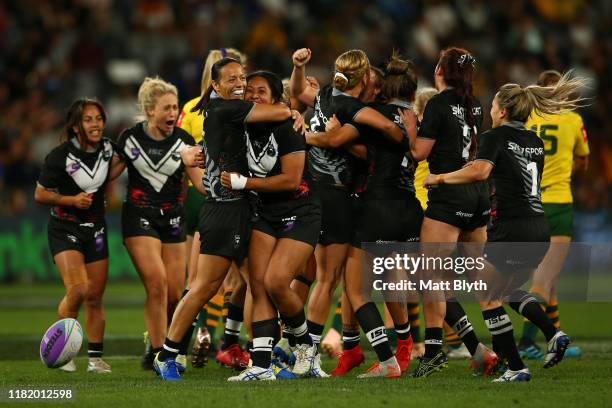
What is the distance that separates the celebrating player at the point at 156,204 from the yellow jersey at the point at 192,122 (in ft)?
2.25

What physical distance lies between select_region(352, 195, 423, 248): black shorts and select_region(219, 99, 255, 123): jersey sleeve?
1.36m

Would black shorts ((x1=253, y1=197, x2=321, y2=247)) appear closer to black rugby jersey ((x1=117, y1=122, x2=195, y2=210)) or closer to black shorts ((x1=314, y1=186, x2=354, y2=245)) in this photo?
black shorts ((x1=314, y1=186, x2=354, y2=245))

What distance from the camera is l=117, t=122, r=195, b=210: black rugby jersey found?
1017 cm

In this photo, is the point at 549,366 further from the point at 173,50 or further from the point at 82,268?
the point at 173,50

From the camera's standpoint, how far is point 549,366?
8.92 m

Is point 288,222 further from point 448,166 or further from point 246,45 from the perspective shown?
point 246,45

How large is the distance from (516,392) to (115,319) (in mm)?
8168

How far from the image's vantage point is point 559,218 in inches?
445

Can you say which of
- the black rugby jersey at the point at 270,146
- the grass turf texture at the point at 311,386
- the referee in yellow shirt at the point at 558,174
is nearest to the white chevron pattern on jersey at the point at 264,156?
the black rugby jersey at the point at 270,146

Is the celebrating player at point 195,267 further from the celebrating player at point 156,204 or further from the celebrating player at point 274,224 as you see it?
the celebrating player at point 274,224

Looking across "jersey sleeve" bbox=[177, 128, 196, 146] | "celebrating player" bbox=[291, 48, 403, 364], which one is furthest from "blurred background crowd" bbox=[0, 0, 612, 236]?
"celebrating player" bbox=[291, 48, 403, 364]

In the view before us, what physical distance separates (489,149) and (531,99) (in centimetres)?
60

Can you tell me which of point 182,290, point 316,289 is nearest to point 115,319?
point 182,290

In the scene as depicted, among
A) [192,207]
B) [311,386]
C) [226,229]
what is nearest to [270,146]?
[226,229]
